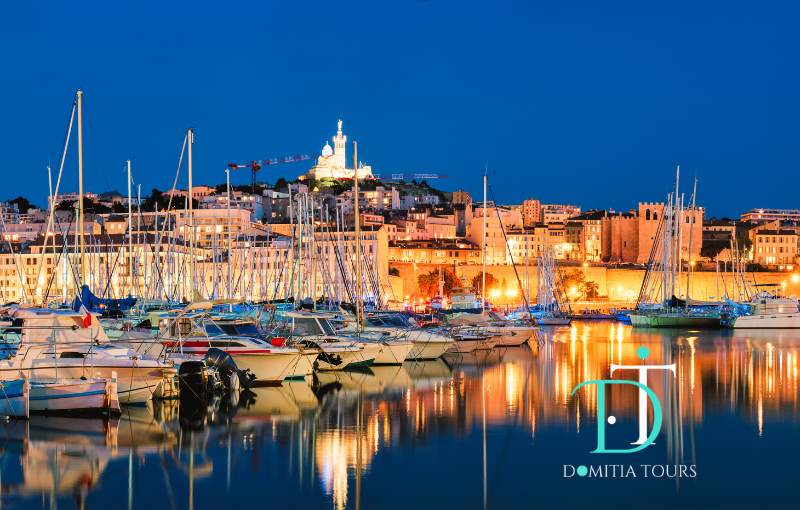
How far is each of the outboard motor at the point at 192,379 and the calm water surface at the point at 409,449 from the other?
56cm

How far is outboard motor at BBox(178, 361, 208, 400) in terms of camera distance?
659 inches

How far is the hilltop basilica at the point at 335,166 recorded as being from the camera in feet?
514

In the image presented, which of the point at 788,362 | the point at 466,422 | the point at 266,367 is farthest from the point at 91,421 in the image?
the point at 788,362

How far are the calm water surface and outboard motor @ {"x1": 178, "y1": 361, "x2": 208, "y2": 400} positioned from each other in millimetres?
562

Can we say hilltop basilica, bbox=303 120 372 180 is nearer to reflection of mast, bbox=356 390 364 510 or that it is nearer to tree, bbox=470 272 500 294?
tree, bbox=470 272 500 294

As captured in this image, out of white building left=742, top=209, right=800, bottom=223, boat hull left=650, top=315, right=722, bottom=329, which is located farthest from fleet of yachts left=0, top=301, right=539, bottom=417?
white building left=742, top=209, right=800, bottom=223

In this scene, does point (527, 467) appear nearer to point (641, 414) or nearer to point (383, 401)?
point (641, 414)

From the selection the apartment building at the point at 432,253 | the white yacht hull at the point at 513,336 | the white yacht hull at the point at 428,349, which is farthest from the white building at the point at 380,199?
Answer: the white yacht hull at the point at 428,349

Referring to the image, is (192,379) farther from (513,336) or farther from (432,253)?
(432,253)

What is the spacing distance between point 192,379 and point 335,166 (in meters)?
145

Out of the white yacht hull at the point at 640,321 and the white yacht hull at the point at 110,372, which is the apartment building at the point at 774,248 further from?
the white yacht hull at the point at 110,372

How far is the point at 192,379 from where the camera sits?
1672 cm

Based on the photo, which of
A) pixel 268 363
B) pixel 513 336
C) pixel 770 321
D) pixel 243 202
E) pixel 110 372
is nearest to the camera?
pixel 110 372

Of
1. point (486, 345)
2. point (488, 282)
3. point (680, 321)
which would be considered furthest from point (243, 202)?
point (486, 345)
